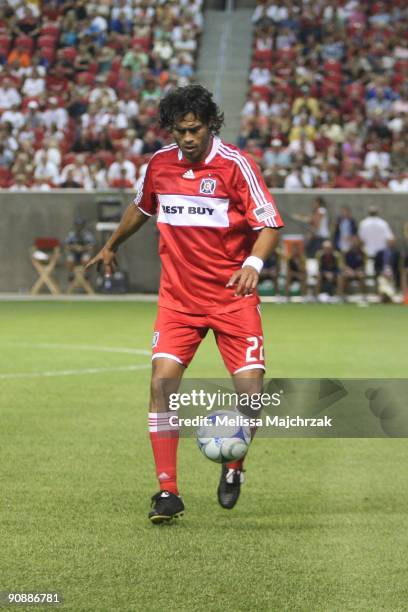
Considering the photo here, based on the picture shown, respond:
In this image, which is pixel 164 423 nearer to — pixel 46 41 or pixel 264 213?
pixel 264 213

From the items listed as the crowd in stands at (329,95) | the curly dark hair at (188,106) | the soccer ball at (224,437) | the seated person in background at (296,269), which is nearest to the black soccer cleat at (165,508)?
the soccer ball at (224,437)

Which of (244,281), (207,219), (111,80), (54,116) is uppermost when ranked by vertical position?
(111,80)

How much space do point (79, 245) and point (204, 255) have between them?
2147cm

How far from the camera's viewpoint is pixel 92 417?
36.6ft

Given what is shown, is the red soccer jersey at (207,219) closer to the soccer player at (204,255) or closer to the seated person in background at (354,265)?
the soccer player at (204,255)

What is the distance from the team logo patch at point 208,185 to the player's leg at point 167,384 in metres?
0.70

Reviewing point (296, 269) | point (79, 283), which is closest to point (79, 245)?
point (79, 283)

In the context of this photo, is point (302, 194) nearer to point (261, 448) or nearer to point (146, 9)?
point (146, 9)

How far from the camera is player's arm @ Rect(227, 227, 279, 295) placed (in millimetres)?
6730

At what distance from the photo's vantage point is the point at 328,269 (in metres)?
27.1

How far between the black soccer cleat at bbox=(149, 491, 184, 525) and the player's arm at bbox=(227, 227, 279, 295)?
1.16 meters

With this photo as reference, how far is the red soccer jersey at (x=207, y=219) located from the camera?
715 cm

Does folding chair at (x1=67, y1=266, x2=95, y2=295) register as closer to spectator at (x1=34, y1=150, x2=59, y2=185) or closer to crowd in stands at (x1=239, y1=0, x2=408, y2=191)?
spectator at (x1=34, y1=150, x2=59, y2=185)

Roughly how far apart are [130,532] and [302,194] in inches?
876
